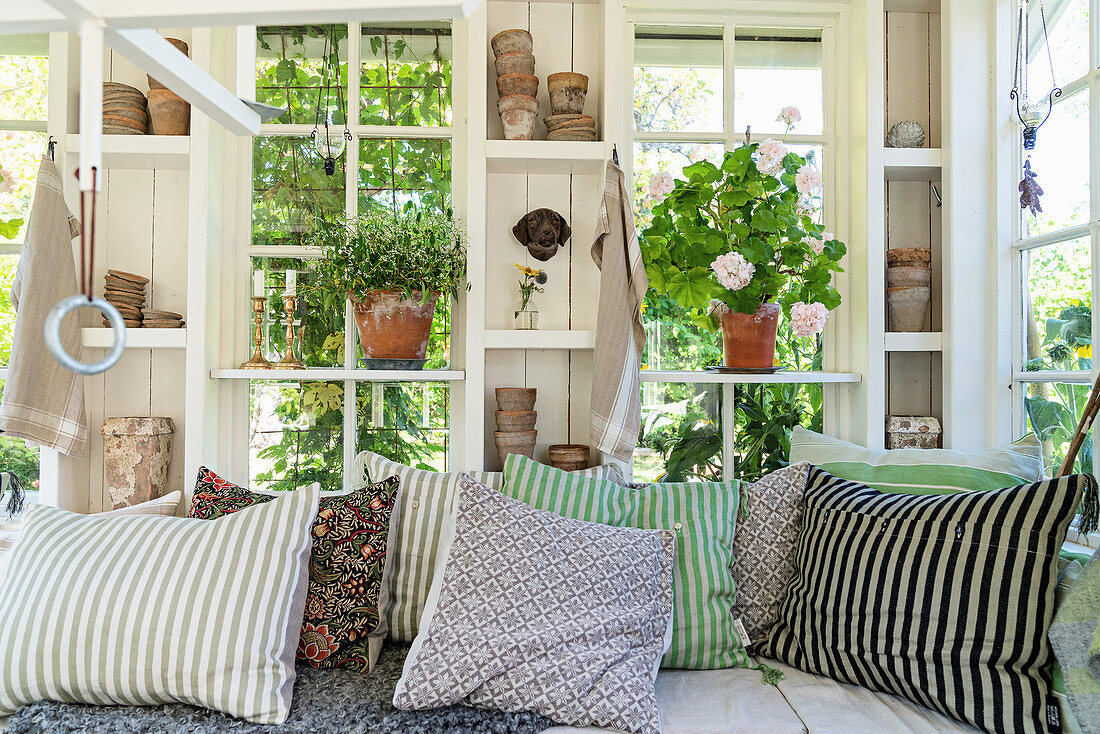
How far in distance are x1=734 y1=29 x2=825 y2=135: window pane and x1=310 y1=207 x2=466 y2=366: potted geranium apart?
1.02 m

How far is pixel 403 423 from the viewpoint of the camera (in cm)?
236

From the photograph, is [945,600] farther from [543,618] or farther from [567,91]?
[567,91]

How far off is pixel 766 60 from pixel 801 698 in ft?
6.11

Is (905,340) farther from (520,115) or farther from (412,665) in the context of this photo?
(412,665)

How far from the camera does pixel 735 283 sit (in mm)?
2031

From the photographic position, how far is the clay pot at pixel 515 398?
85.4 inches

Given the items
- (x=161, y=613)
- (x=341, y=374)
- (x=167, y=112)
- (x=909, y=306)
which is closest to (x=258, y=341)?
(x=341, y=374)

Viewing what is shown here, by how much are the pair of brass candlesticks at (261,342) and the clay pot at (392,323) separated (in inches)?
8.2

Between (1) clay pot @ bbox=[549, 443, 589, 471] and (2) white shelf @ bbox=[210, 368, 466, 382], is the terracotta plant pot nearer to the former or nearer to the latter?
(1) clay pot @ bbox=[549, 443, 589, 471]

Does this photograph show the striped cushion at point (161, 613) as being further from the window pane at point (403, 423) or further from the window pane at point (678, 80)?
the window pane at point (678, 80)

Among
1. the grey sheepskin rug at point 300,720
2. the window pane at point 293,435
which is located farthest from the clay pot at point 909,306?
the window pane at point 293,435

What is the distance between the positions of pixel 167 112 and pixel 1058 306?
2465 millimetres

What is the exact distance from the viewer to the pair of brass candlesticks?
216cm

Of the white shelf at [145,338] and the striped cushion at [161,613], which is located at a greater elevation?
the white shelf at [145,338]
